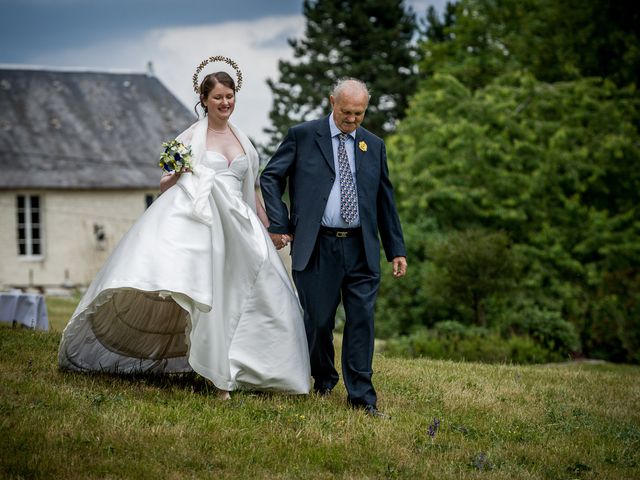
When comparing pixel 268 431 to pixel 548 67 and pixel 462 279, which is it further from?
pixel 548 67

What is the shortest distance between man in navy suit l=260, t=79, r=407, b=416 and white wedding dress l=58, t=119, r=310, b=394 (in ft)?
0.68

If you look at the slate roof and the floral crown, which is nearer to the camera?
the floral crown

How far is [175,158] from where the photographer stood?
6.70m

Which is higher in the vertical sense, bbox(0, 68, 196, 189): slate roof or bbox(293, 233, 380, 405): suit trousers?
bbox(0, 68, 196, 189): slate roof

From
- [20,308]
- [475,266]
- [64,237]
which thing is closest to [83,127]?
[64,237]

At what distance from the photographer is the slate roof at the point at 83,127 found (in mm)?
34625

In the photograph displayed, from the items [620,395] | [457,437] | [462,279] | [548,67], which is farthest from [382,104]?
[457,437]

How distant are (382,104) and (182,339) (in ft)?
103

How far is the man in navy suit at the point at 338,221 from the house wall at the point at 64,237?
2866 centimetres

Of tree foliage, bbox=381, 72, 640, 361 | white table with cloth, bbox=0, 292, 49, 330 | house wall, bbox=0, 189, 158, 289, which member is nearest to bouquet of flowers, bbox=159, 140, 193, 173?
white table with cloth, bbox=0, 292, 49, 330

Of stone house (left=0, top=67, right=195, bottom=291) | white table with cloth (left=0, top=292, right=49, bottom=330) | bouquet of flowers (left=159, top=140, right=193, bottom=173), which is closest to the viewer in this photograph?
bouquet of flowers (left=159, top=140, right=193, bottom=173)

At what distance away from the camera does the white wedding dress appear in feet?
20.7

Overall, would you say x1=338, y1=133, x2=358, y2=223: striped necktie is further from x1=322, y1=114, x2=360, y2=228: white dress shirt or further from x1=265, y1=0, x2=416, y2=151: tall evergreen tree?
x1=265, y1=0, x2=416, y2=151: tall evergreen tree

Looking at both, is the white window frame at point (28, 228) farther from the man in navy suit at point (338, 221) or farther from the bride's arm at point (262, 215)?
the man in navy suit at point (338, 221)
